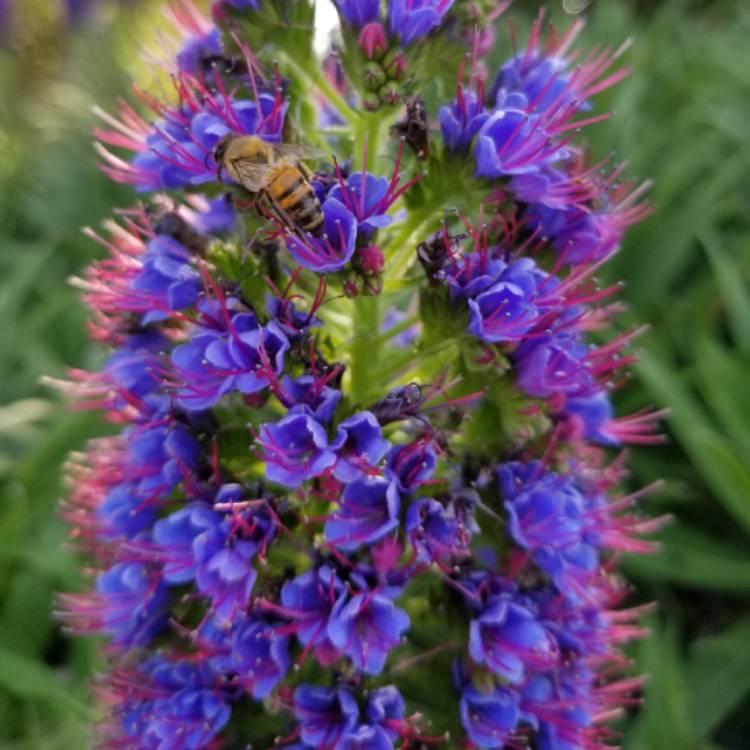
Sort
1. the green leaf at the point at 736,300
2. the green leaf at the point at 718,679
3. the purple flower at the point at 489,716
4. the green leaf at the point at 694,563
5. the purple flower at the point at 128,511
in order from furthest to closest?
the green leaf at the point at 736,300
the green leaf at the point at 694,563
the green leaf at the point at 718,679
the purple flower at the point at 128,511
the purple flower at the point at 489,716

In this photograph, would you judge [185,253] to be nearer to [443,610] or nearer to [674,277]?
[443,610]

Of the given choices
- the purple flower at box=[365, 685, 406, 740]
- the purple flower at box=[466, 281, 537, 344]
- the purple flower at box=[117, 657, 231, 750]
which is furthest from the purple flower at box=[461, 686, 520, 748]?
the purple flower at box=[466, 281, 537, 344]

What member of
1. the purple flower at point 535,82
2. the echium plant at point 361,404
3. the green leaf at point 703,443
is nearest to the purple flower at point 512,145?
the echium plant at point 361,404

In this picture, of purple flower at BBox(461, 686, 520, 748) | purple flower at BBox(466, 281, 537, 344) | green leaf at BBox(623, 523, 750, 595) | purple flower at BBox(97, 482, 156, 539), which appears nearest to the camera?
purple flower at BBox(466, 281, 537, 344)

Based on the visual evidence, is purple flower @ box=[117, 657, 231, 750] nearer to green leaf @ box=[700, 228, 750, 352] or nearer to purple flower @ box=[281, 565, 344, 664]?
purple flower @ box=[281, 565, 344, 664]

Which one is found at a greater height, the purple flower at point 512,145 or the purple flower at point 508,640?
the purple flower at point 512,145

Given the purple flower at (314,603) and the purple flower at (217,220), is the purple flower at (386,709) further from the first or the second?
the purple flower at (217,220)
